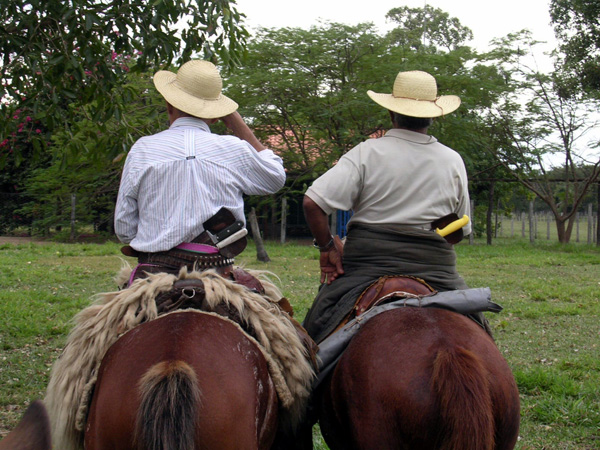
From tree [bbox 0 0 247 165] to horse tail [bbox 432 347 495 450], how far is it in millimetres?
3816

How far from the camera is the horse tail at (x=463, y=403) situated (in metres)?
2.53

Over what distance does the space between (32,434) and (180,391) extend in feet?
4.33

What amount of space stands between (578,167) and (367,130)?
25.8 ft

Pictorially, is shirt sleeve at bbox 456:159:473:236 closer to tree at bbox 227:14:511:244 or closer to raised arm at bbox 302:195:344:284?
raised arm at bbox 302:195:344:284

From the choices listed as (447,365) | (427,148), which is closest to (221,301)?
(447,365)

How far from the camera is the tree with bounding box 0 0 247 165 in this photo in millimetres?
5352

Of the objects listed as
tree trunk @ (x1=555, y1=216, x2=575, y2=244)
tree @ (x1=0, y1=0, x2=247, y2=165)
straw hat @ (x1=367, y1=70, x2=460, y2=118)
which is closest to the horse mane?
straw hat @ (x1=367, y1=70, x2=460, y2=118)

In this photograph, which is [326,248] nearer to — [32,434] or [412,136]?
[412,136]

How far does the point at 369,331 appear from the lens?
3070 mm

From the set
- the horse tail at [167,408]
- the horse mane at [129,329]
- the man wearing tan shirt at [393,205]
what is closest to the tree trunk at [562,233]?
the man wearing tan shirt at [393,205]

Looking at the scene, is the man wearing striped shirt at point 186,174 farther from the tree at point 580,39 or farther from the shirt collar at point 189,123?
the tree at point 580,39

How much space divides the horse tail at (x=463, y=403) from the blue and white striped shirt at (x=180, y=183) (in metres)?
1.35

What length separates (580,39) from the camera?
21516 millimetres

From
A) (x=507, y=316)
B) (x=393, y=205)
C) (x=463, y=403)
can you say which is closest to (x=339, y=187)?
(x=393, y=205)
